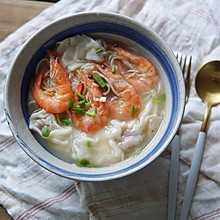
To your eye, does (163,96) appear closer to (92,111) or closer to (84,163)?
(92,111)

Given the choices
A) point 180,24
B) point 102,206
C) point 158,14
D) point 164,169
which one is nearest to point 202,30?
point 180,24

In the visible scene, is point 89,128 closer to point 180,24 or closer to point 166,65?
point 166,65

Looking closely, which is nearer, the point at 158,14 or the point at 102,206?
the point at 102,206

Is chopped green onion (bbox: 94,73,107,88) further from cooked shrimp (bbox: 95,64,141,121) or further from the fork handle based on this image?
the fork handle

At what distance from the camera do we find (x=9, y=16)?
291 centimetres

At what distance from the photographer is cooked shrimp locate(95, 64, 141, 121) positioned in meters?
2.38

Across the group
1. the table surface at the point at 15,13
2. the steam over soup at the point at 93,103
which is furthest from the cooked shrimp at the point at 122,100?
the table surface at the point at 15,13

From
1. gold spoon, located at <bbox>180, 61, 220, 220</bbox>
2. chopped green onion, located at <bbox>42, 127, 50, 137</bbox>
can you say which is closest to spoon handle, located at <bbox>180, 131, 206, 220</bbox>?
gold spoon, located at <bbox>180, 61, 220, 220</bbox>

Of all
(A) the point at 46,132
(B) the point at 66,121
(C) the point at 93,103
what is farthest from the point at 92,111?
(A) the point at 46,132

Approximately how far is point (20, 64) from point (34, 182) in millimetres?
842

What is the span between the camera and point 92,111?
2367 mm

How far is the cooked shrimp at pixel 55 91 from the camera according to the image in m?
2.36

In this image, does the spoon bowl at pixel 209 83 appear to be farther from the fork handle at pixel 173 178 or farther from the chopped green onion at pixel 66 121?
A: the chopped green onion at pixel 66 121

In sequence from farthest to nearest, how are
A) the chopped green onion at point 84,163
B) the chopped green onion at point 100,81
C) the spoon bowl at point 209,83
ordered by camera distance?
the spoon bowl at point 209,83
the chopped green onion at point 100,81
the chopped green onion at point 84,163
